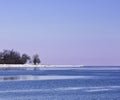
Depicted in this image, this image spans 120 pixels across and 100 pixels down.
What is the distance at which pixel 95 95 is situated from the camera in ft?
176

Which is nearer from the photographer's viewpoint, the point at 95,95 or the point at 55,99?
the point at 55,99

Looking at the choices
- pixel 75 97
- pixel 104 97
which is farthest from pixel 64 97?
pixel 104 97

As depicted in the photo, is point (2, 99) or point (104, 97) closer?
point (2, 99)

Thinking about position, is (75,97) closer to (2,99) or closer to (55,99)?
(55,99)

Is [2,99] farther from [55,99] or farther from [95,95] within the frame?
[95,95]

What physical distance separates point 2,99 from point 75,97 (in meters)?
8.77

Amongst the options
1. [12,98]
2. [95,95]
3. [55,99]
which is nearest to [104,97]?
[95,95]

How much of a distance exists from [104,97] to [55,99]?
Result: 633 centimetres

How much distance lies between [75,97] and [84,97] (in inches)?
42.0

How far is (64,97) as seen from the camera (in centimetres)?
5134

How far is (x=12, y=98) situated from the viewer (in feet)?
163

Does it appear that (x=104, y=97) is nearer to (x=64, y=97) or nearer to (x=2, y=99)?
(x=64, y=97)

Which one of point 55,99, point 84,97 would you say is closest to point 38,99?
point 55,99

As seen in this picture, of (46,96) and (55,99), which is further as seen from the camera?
(46,96)
